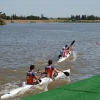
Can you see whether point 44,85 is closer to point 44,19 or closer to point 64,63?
point 64,63

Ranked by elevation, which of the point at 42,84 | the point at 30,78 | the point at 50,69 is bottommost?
the point at 42,84

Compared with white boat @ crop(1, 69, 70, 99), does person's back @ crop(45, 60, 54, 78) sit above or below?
above

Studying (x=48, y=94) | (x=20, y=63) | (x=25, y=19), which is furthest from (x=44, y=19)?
(x=48, y=94)

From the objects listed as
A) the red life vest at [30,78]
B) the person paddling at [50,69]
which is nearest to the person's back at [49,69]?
the person paddling at [50,69]

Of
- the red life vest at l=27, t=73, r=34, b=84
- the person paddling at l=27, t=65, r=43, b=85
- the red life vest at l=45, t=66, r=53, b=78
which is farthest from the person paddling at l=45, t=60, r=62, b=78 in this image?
the red life vest at l=27, t=73, r=34, b=84

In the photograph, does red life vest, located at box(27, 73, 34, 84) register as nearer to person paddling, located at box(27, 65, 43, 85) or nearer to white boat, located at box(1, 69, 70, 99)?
person paddling, located at box(27, 65, 43, 85)

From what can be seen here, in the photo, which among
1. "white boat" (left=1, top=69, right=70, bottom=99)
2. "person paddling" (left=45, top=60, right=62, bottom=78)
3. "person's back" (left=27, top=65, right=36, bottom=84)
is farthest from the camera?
"person paddling" (left=45, top=60, right=62, bottom=78)

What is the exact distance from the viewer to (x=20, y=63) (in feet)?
66.0

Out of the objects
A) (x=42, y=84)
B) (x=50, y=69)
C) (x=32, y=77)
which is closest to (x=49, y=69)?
(x=50, y=69)

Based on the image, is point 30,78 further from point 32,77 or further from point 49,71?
point 49,71

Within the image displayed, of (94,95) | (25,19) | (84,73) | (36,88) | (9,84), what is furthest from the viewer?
(25,19)

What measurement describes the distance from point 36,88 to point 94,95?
425 cm

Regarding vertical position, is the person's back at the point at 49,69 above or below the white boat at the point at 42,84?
above

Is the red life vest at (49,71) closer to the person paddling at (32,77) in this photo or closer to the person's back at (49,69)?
the person's back at (49,69)
